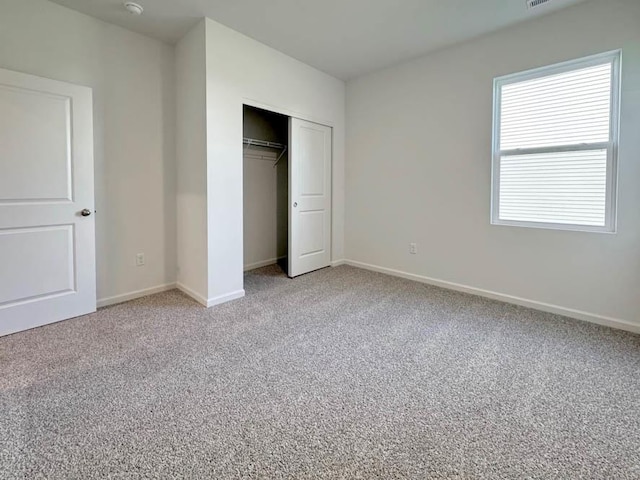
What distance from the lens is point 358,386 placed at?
5.90ft

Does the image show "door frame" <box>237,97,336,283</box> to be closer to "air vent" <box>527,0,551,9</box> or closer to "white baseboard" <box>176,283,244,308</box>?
"white baseboard" <box>176,283,244,308</box>

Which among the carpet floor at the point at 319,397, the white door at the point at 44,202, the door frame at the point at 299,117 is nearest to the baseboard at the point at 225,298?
the carpet floor at the point at 319,397

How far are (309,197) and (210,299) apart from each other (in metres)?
1.83

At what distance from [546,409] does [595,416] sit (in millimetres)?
211

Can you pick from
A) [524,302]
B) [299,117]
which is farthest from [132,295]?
[524,302]

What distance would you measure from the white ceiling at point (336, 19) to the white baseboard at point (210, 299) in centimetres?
254

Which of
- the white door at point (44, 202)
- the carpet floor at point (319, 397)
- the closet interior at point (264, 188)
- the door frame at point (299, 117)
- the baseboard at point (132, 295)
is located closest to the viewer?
the carpet floor at point (319, 397)

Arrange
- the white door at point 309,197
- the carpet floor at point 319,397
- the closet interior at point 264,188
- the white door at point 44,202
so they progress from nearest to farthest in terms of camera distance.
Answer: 1. the carpet floor at point 319,397
2. the white door at point 44,202
3. the white door at point 309,197
4. the closet interior at point 264,188

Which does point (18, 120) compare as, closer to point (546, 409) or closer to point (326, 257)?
point (326, 257)

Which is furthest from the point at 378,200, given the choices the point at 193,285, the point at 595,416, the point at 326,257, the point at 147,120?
the point at 595,416

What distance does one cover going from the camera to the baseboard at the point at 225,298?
10.0 ft

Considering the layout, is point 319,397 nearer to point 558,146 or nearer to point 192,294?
point 192,294

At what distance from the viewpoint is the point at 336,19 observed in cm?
289

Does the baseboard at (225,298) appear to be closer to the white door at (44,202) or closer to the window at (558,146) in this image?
the white door at (44,202)
